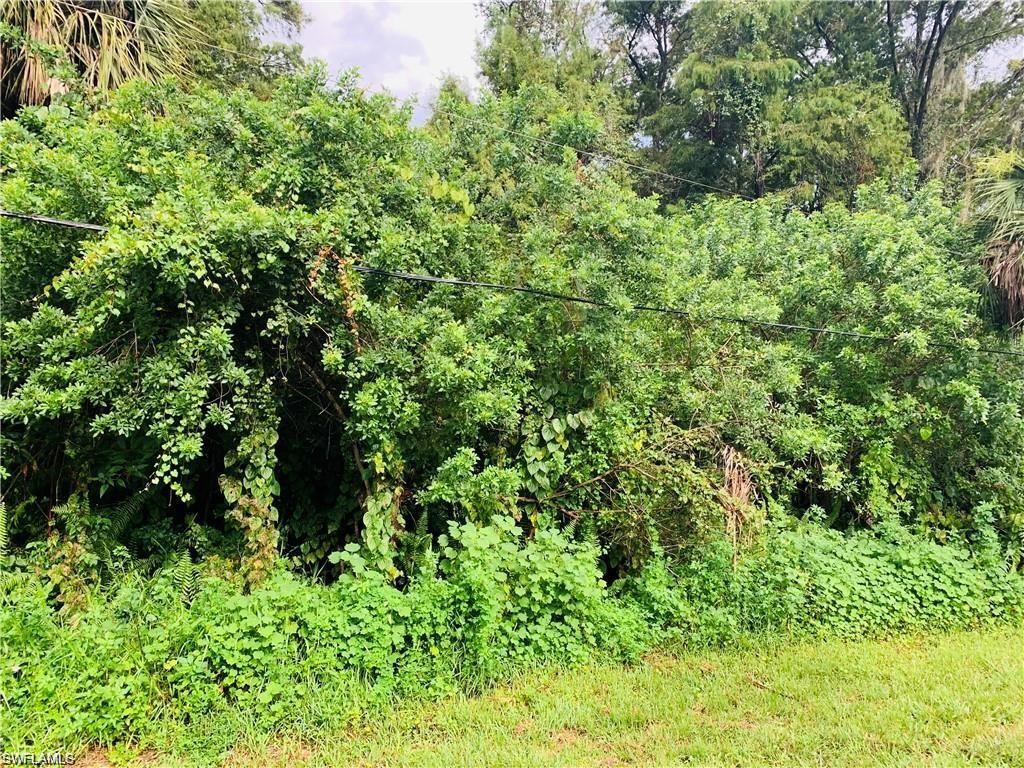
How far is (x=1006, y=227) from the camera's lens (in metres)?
5.53

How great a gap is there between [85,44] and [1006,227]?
8.55 metres

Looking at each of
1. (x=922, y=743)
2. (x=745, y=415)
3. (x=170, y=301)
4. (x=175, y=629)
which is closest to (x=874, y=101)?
(x=745, y=415)

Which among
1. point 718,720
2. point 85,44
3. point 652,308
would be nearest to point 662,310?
point 652,308

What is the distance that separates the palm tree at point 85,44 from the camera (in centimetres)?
444

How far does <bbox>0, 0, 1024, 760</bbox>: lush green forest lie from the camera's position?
306cm

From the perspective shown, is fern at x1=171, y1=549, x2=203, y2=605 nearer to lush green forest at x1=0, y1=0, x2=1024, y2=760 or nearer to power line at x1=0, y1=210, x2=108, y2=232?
lush green forest at x1=0, y1=0, x2=1024, y2=760

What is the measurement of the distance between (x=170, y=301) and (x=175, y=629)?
183cm

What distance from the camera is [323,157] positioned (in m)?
4.00

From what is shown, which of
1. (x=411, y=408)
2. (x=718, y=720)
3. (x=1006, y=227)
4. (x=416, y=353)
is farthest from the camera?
(x=1006, y=227)

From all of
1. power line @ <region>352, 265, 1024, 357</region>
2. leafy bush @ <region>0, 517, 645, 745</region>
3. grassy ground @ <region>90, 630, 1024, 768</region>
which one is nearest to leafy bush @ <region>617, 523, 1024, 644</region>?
grassy ground @ <region>90, 630, 1024, 768</region>

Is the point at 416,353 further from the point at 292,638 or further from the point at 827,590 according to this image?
the point at 827,590

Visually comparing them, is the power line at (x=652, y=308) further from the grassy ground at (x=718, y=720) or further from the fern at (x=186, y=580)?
the grassy ground at (x=718, y=720)

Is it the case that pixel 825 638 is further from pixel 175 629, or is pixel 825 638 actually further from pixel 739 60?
pixel 739 60

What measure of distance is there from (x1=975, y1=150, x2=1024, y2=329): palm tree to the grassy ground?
351 centimetres
